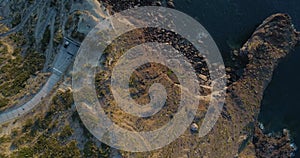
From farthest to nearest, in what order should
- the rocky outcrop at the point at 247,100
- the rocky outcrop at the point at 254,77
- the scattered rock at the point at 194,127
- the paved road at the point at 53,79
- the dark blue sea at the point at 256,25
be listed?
the dark blue sea at the point at 256,25 → the rocky outcrop at the point at 254,77 → the scattered rock at the point at 194,127 → the rocky outcrop at the point at 247,100 → the paved road at the point at 53,79

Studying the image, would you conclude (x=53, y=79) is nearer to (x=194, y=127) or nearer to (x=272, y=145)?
(x=194, y=127)

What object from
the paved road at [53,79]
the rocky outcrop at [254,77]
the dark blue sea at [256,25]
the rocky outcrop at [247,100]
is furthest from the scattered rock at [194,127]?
the paved road at [53,79]

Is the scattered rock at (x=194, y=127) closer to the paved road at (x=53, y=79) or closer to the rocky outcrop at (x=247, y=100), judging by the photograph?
the rocky outcrop at (x=247, y=100)

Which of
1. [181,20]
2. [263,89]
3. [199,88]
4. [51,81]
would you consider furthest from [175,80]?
[51,81]

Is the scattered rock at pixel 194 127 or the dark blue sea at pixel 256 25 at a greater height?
the dark blue sea at pixel 256 25

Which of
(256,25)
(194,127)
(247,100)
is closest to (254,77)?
(247,100)

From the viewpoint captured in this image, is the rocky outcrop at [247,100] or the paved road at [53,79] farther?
the rocky outcrop at [247,100]

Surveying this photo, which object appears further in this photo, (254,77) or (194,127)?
(254,77)
